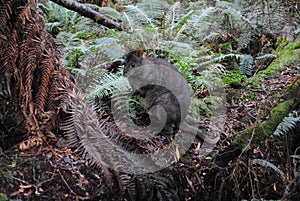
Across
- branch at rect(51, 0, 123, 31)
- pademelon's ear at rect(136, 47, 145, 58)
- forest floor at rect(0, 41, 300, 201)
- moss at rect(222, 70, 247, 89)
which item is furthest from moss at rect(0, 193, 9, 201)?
moss at rect(222, 70, 247, 89)

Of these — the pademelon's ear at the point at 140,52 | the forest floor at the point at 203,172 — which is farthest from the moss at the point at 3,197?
the pademelon's ear at the point at 140,52

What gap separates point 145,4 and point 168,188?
14.5 ft

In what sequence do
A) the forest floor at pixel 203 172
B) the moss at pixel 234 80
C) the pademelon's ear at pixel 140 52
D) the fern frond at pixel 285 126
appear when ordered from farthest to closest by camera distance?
the moss at pixel 234 80 → the pademelon's ear at pixel 140 52 → the fern frond at pixel 285 126 → the forest floor at pixel 203 172

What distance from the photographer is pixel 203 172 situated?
315 cm

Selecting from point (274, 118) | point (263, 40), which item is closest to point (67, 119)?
point (274, 118)

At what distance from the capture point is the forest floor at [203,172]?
7.82 feet

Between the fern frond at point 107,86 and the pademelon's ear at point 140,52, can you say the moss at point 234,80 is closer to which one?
the pademelon's ear at point 140,52

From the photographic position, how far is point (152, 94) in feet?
12.9

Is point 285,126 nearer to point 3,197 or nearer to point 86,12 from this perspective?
point 3,197

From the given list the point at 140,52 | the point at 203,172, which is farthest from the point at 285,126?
the point at 140,52

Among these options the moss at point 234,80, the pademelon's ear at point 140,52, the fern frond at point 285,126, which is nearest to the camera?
the fern frond at point 285,126

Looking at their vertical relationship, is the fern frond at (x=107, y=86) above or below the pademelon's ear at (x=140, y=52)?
below

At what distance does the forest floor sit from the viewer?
2.38m

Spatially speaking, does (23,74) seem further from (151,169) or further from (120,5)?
(120,5)
